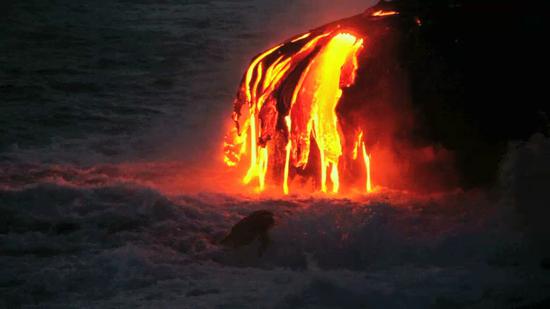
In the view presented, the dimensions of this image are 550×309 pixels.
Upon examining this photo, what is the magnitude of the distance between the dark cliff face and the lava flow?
0.29 m

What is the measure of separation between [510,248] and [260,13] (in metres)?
14.9

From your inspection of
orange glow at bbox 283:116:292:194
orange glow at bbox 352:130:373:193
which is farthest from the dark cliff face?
orange glow at bbox 283:116:292:194

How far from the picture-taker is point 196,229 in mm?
6660

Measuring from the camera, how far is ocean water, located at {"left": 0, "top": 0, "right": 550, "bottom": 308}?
211 inches

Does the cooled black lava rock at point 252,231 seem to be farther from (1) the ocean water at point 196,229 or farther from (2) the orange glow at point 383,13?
(2) the orange glow at point 383,13

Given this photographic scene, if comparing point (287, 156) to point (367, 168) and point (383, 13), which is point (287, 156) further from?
point (383, 13)

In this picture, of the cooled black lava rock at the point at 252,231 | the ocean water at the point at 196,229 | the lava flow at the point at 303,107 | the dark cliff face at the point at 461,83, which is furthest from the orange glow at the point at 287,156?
the cooled black lava rock at the point at 252,231

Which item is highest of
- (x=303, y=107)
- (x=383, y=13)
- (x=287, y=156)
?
(x=383, y=13)

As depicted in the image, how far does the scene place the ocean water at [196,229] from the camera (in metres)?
5.36

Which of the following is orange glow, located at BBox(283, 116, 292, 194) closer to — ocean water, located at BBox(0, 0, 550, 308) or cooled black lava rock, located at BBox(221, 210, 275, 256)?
ocean water, located at BBox(0, 0, 550, 308)

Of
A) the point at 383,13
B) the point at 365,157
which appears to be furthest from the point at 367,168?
the point at 383,13

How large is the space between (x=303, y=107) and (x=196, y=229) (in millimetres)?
1717

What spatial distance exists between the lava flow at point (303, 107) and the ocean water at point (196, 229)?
441mm

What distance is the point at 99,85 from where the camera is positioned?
1258 centimetres
